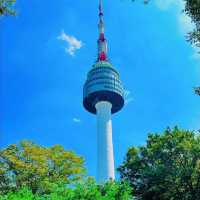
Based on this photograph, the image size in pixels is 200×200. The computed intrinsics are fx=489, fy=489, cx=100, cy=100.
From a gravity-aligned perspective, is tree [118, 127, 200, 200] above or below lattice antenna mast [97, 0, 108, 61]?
below

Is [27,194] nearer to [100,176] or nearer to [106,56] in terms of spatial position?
[100,176]

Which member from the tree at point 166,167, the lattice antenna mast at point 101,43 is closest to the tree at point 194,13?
the tree at point 166,167

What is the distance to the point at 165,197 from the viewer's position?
32031mm

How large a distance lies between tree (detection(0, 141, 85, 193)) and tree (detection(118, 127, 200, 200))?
3.85 metres

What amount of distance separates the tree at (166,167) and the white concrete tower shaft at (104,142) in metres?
47.6

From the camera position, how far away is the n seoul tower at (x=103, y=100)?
86.8 m

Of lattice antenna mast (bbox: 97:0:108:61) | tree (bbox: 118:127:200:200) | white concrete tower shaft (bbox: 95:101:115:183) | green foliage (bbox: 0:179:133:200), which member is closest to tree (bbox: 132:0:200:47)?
green foliage (bbox: 0:179:133:200)

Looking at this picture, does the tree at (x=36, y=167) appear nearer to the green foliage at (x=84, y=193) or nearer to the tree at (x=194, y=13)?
the green foliage at (x=84, y=193)

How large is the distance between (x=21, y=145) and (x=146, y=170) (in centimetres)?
906

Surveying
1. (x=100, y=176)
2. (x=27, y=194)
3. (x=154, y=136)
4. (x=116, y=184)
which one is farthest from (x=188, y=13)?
(x=100, y=176)

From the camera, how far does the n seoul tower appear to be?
86.8 metres

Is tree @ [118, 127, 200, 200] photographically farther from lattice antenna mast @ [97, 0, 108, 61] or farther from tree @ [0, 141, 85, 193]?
lattice antenna mast @ [97, 0, 108, 61]

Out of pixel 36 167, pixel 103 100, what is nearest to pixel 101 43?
pixel 103 100

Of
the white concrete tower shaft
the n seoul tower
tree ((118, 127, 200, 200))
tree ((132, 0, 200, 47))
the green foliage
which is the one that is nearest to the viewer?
tree ((132, 0, 200, 47))
